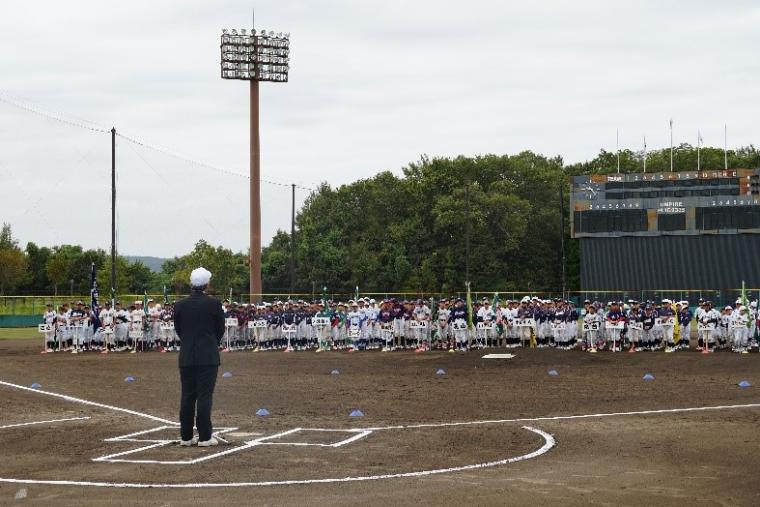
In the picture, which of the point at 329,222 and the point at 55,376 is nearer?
the point at 55,376

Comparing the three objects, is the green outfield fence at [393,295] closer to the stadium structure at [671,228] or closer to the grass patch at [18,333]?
the stadium structure at [671,228]

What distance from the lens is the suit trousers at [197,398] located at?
13.0 metres

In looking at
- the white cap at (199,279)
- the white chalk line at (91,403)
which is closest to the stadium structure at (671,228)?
the white chalk line at (91,403)

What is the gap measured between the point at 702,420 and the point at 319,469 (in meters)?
7.17

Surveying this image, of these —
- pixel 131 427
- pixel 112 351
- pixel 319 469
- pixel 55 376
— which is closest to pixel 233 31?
pixel 112 351

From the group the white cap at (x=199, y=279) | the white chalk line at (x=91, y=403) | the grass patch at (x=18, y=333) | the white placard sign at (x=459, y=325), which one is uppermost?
the white cap at (x=199, y=279)

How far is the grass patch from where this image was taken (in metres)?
51.6

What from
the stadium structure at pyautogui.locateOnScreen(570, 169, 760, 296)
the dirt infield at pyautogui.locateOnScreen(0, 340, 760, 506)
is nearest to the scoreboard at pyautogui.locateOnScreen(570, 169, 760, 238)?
the stadium structure at pyautogui.locateOnScreen(570, 169, 760, 296)

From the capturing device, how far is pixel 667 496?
9695mm

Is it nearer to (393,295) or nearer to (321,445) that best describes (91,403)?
(321,445)

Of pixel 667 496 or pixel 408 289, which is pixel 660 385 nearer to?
pixel 667 496

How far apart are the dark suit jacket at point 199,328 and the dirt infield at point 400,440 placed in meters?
1.20

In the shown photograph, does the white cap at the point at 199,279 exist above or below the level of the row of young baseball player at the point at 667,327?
above

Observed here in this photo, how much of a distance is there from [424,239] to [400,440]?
71871 millimetres
